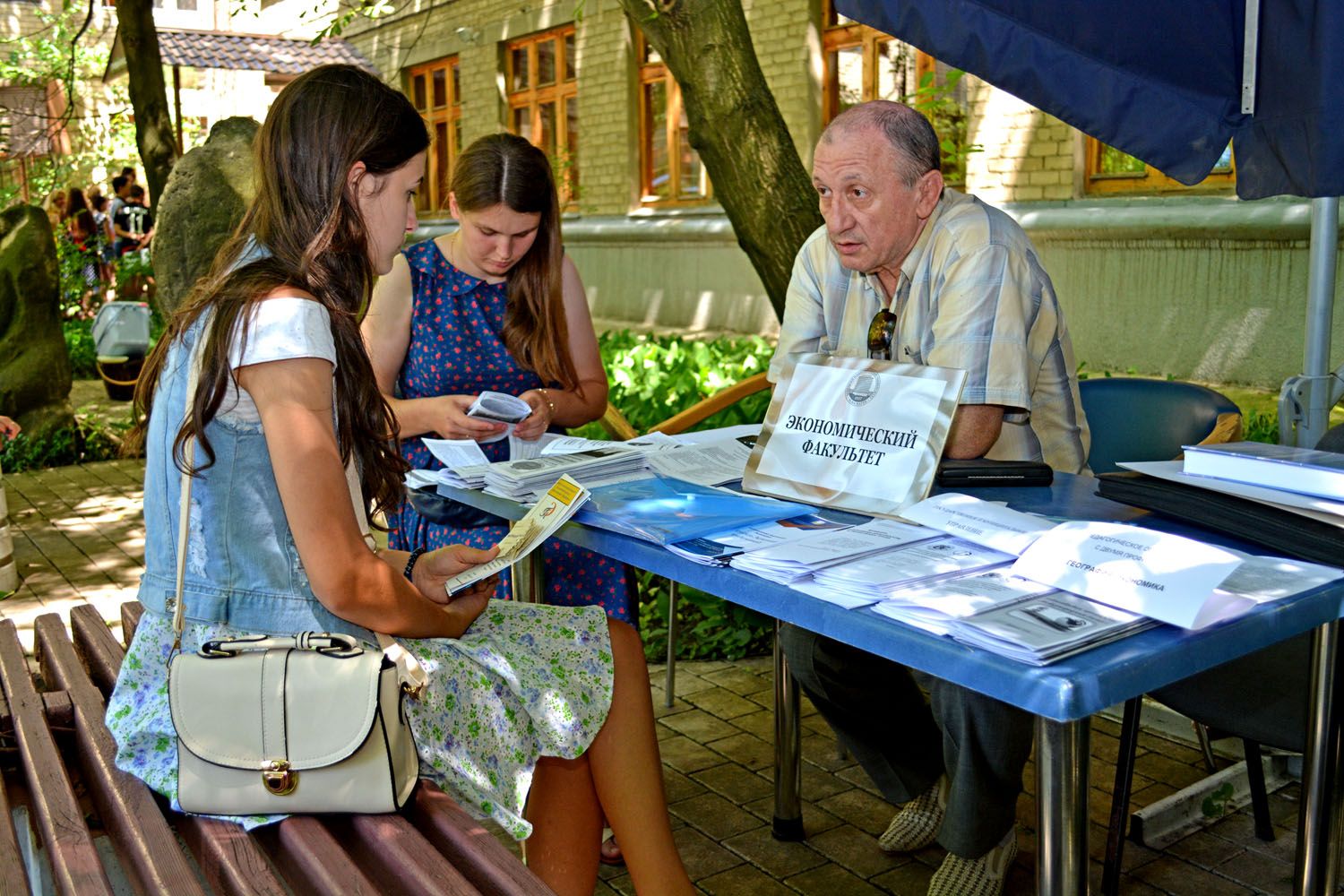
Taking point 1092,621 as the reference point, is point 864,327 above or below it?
above

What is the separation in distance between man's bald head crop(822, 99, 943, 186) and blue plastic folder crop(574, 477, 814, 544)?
0.86 m

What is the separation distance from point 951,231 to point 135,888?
6.49 ft

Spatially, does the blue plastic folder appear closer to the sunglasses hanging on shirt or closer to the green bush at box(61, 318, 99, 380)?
the sunglasses hanging on shirt

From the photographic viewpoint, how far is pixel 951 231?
283 centimetres

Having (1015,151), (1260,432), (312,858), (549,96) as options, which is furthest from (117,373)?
(312,858)

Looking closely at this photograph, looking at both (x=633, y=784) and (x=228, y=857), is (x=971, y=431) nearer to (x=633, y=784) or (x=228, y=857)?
(x=633, y=784)

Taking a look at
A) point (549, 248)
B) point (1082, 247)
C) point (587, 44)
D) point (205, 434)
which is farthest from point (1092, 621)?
point (587, 44)

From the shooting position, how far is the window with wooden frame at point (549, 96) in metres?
15.1

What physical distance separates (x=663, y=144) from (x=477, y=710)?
12.3m

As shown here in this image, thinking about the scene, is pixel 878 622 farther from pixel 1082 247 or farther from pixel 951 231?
pixel 1082 247

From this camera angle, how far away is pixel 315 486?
1903 millimetres

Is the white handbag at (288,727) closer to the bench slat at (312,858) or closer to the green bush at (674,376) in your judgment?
the bench slat at (312,858)

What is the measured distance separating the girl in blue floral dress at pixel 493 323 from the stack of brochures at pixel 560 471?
21.7 inches

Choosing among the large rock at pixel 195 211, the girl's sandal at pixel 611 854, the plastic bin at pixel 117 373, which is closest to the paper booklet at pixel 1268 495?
the girl's sandal at pixel 611 854
